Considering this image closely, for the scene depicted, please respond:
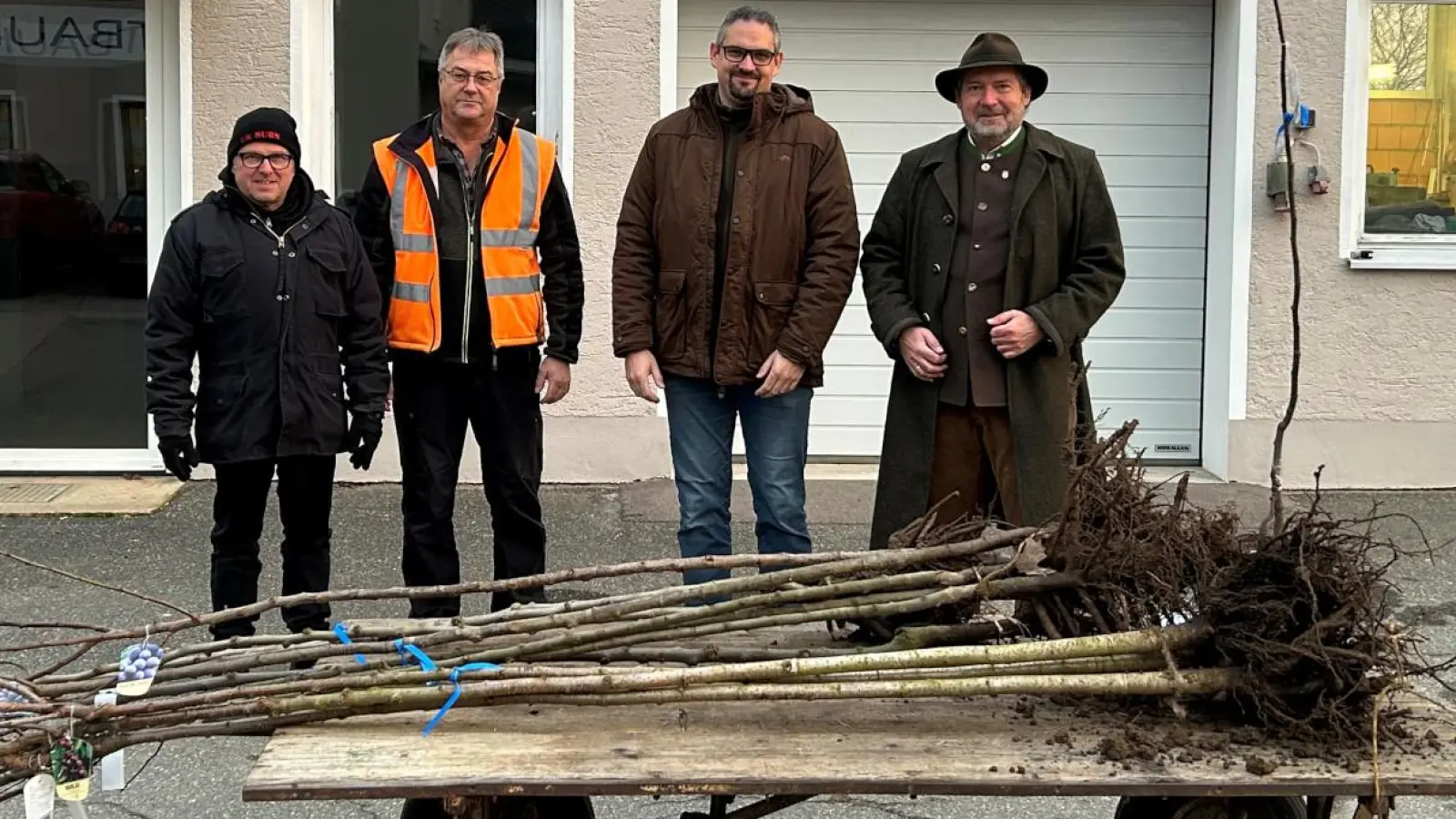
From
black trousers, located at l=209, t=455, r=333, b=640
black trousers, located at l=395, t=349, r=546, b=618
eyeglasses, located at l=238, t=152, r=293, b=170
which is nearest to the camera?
eyeglasses, located at l=238, t=152, r=293, b=170

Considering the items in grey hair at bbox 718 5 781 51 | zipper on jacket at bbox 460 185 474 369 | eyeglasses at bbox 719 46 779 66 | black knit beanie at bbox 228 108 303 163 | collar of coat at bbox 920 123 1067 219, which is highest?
grey hair at bbox 718 5 781 51

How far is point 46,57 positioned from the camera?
758cm

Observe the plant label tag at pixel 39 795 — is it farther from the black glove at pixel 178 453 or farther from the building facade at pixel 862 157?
the building facade at pixel 862 157

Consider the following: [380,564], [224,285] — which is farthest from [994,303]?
[380,564]

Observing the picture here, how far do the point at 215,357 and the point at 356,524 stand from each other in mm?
2586

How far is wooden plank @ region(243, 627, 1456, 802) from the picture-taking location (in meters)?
2.41

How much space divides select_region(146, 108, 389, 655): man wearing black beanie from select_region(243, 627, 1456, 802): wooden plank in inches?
71.6

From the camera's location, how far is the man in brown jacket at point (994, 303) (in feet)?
13.4

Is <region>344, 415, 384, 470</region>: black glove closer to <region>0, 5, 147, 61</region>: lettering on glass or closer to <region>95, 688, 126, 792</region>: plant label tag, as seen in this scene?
<region>95, 688, 126, 792</region>: plant label tag

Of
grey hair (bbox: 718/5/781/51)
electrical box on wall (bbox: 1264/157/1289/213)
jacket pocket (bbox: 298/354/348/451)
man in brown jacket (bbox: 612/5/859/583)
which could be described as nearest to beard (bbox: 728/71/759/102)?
man in brown jacket (bbox: 612/5/859/583)

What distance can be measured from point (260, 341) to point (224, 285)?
191 mm

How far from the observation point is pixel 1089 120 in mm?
7797

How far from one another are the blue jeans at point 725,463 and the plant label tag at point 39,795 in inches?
83.0

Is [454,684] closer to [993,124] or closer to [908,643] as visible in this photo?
[908,643]
